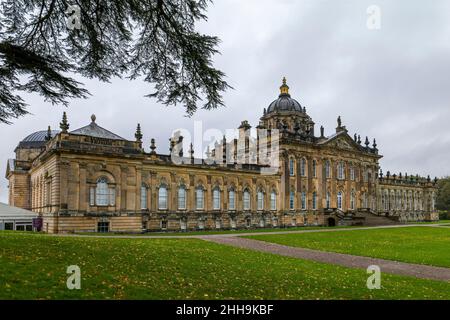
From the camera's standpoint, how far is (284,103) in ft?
189

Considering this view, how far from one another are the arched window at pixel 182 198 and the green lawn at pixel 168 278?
904 inches

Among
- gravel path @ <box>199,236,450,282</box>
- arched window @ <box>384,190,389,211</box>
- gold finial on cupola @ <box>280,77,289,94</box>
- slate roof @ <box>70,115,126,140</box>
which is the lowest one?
gravel path @ <box>199,236,450,282</box>

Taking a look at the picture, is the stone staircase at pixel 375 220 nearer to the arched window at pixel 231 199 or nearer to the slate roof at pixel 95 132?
the arched window at pixel 231 199

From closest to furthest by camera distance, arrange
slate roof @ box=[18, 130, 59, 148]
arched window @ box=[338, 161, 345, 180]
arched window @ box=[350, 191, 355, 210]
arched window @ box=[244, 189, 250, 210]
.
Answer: arched window @ box=[244, 189, 250, 210] < slate roof @ box=[18, 130, 59, 148] < arched window @ box=[338, 161, 345, 180] < arched window @ box=[350, 191, 355, 210]

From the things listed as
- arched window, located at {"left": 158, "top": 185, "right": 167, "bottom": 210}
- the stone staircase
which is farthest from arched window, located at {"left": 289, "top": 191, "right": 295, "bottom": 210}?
arched window, located at {"left": 158, "top": 185, "right": 167, "bottom": 210}

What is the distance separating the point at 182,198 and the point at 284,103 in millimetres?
Result: 26121

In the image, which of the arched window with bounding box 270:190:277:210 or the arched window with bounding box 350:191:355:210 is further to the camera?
the arched window with bounding box 350:191:355:210

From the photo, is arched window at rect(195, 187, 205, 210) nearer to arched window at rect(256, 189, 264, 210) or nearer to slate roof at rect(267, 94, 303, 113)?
arched window at rect(256, 189, 264, 210)

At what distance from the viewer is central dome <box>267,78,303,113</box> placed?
2251 inches

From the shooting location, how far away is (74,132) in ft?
106

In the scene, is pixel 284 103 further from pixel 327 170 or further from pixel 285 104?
pixel 327 170

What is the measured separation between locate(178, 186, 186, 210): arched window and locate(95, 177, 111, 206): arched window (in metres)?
7.82

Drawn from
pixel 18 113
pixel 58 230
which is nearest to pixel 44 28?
pixel 18 113
